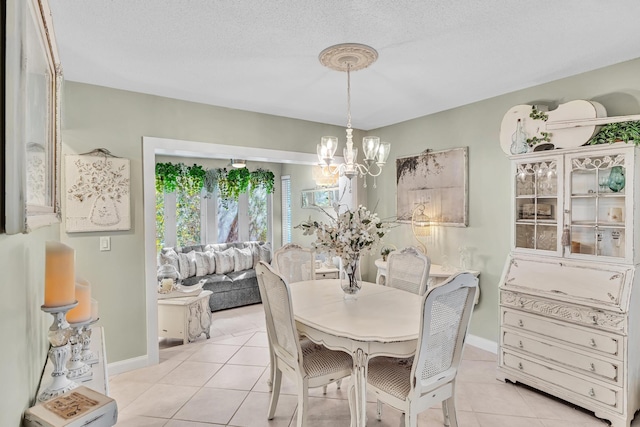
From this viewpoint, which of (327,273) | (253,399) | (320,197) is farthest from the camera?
(320,197)

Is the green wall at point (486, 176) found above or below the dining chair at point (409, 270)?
above

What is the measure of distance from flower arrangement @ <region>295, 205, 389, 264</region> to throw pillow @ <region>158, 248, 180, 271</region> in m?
3.39

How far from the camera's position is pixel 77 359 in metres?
1.28

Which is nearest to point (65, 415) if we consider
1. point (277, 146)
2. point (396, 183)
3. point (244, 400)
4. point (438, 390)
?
point (438, 390)

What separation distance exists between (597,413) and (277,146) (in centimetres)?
367

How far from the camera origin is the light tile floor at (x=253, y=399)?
2.40 meters

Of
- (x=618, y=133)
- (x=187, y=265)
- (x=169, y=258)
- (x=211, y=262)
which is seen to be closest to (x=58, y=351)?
(x=618, y=133)

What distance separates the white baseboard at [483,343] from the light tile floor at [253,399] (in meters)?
0.06

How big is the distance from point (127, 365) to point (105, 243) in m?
1.13

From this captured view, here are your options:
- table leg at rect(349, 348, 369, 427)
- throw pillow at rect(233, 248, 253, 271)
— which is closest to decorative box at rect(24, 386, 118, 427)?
table leg at rect(349, 348, 369, 427)

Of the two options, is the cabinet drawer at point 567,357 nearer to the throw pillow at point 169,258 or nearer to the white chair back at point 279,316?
the white chair back at point 279,316

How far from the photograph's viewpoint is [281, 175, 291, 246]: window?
7.51m

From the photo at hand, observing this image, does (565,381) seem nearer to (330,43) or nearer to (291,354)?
(291,354)

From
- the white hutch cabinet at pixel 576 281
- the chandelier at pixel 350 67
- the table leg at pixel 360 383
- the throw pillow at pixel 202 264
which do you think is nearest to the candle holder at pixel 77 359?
the table leg at pixel 360 383
